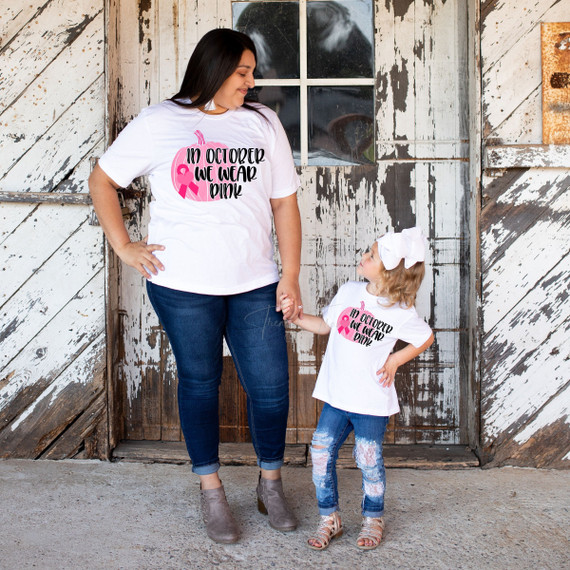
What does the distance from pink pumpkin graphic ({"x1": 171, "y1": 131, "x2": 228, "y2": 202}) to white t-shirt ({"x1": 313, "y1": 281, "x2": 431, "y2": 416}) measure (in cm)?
61

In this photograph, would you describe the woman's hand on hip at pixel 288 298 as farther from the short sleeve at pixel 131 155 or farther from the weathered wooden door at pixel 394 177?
the weathered wooden door at pixel 394 177

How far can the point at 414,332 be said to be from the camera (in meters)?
2.26

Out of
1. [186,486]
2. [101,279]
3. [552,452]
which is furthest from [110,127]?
[552,452]

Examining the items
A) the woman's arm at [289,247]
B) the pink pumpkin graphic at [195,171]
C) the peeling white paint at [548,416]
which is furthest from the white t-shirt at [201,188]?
the peeling white paint at [548,416]

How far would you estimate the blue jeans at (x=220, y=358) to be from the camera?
2.26 m

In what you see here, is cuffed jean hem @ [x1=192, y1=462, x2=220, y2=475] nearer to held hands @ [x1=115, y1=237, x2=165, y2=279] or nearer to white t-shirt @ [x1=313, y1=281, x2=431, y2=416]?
white t-shirt @ [x1=313, y1=281, x2=431, y2=416]

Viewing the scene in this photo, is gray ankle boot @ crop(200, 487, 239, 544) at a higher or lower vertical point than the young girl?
lower

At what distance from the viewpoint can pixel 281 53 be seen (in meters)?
3.03

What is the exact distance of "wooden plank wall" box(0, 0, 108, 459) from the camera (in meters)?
2.92

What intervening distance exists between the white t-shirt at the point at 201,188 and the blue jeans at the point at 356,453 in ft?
1.73

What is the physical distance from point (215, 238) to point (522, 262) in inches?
54.3

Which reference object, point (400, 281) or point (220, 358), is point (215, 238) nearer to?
point (220, 358)

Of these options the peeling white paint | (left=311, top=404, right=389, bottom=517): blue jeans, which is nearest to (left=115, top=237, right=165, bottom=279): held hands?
(left=311, top=404, right=389, bottom=517): blue jeans

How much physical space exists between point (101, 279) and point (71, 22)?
1.09m
